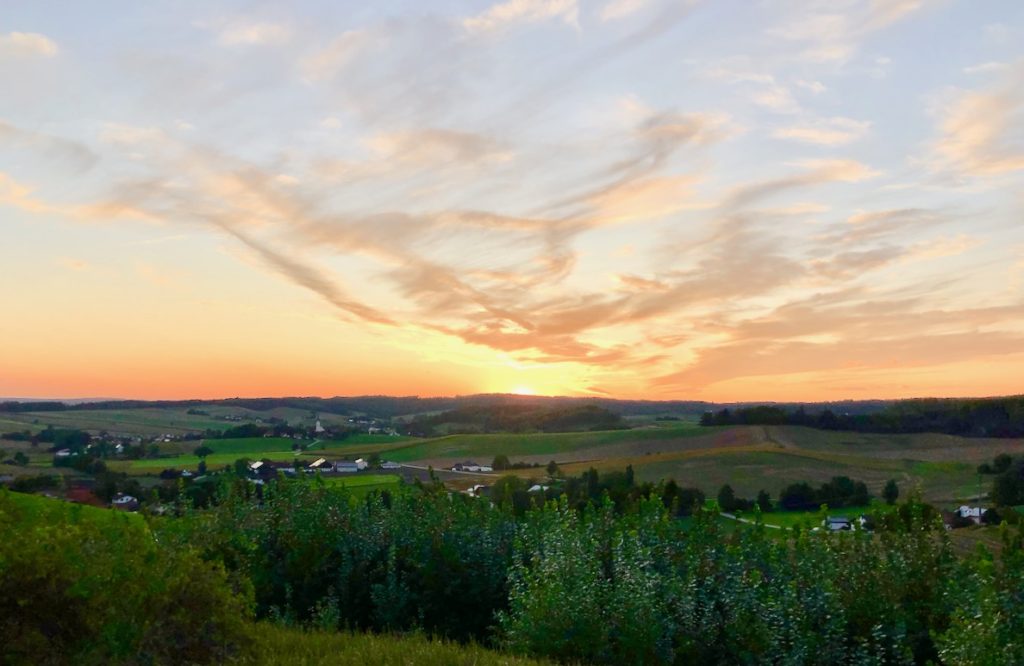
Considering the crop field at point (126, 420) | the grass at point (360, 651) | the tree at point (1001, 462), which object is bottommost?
the crop field at point (126, 420)

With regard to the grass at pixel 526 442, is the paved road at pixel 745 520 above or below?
above

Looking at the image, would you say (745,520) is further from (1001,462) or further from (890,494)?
(1001,462)

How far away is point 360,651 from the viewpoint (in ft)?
26.2

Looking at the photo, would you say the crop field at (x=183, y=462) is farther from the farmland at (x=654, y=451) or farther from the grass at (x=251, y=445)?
the grass at (x=251, y=445)

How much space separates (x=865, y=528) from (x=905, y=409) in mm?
42520

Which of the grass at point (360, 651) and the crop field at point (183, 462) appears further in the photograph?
the crop field at point (183, 462)

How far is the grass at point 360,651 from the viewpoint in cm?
755

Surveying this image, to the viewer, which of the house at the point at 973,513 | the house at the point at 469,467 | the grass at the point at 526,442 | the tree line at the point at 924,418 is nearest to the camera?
the house at the point at 973,513

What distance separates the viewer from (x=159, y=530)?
11.7 metres

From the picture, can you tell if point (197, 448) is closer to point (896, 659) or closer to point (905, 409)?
point (905, 409)

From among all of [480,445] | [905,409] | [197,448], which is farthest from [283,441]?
[905,409]

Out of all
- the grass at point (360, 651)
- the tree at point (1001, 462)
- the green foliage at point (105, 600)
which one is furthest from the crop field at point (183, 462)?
the green foliage at point (105, 600)

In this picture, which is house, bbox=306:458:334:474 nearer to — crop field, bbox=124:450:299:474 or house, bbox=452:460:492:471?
crop field, bbox=124:450:299:474

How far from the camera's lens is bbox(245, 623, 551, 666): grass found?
7547 millimetres
